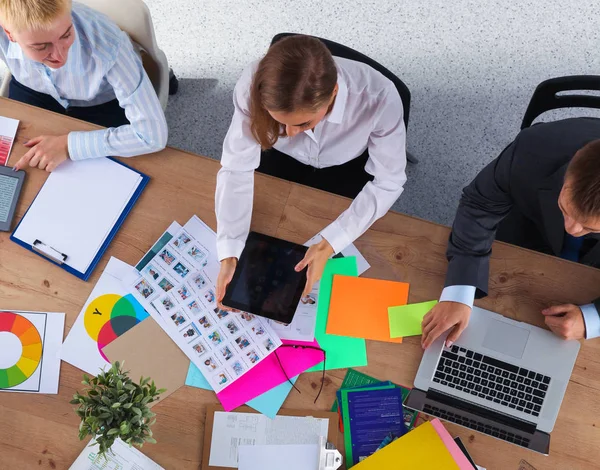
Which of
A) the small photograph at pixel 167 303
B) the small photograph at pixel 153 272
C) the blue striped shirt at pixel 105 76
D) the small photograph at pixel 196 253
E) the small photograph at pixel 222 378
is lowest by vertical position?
the small photograph at pixel 222 378

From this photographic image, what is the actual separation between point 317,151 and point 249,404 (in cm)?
67

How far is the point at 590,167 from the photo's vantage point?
100 cm

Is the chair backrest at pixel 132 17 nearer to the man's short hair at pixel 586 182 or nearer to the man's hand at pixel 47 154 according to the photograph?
the man's hand at pixel 47 154

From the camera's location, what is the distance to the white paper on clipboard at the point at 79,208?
135 centimetres

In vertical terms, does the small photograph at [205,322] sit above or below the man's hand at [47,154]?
below

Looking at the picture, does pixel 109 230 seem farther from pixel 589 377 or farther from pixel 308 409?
pixel 589 377

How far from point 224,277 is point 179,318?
0.47ft

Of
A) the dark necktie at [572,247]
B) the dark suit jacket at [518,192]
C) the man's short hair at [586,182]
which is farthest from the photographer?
the dark necktie at [572,247]

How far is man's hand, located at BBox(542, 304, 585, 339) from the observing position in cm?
123

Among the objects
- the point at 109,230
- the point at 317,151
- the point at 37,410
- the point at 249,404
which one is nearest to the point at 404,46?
the point at 317,151

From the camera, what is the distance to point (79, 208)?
54.1 inches

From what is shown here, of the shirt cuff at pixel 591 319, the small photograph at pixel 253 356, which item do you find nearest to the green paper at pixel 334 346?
the small photograph at pixel 253 356

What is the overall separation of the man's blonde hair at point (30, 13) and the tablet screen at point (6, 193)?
14.3 inches

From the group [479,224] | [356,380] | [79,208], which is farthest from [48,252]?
[479,224]
